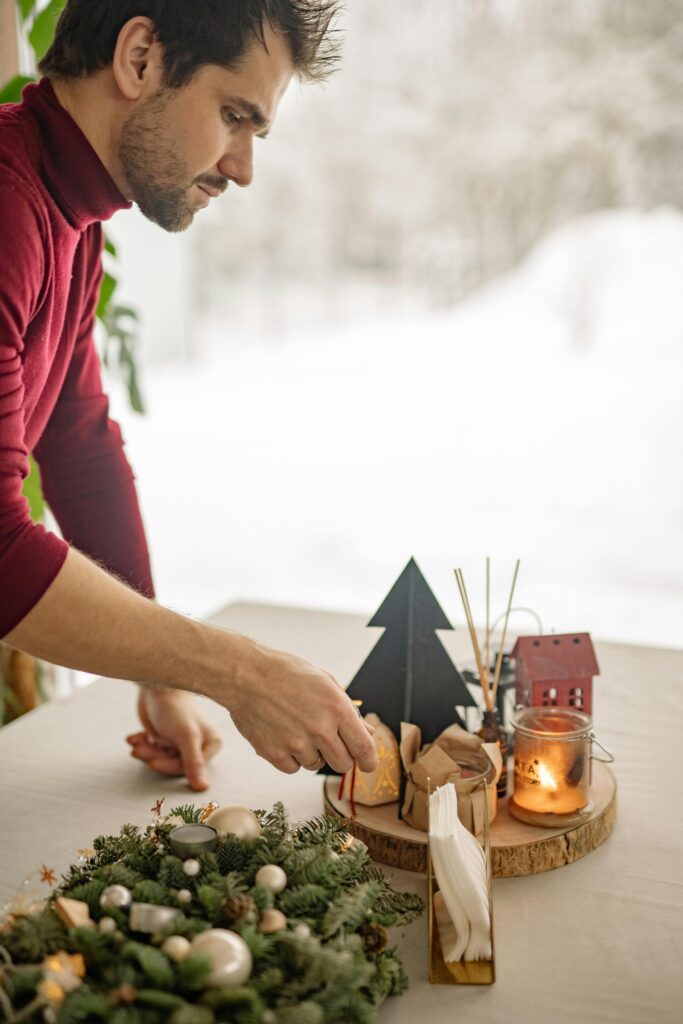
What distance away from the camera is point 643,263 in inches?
134

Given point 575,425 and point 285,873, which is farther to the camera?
point 575,425

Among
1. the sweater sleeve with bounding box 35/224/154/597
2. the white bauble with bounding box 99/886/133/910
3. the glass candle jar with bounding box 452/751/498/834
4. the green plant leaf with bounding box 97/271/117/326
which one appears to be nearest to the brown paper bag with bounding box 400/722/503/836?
the glass candle jar with bounding box 452/751/498/834

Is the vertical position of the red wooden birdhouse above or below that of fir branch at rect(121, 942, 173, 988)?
above

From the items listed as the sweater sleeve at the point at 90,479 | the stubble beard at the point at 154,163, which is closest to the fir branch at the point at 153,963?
the sweater sleeve at the point at 90,479

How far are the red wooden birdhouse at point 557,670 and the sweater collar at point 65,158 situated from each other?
71 centimetres

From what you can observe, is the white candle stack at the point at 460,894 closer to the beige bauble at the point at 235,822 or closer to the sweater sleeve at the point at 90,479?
the beige bauble at the point at 235,822

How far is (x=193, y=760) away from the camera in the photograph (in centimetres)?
117

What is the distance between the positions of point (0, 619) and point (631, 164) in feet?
9.69

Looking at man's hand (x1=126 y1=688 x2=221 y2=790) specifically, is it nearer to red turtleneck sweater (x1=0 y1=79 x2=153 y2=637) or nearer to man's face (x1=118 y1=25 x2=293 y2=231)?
red turtleneck sweater (x1=0 y1=79 x2=153 y2=637)

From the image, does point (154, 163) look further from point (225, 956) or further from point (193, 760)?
point (225, 956)

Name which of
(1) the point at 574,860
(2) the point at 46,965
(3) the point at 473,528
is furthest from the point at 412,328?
(2) the point at 46,965

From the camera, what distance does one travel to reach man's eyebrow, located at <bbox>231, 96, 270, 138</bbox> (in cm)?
112

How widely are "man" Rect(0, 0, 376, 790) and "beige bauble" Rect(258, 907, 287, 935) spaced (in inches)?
8.6

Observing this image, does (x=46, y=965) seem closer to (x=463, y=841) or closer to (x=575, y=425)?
(x=463, y=841)
